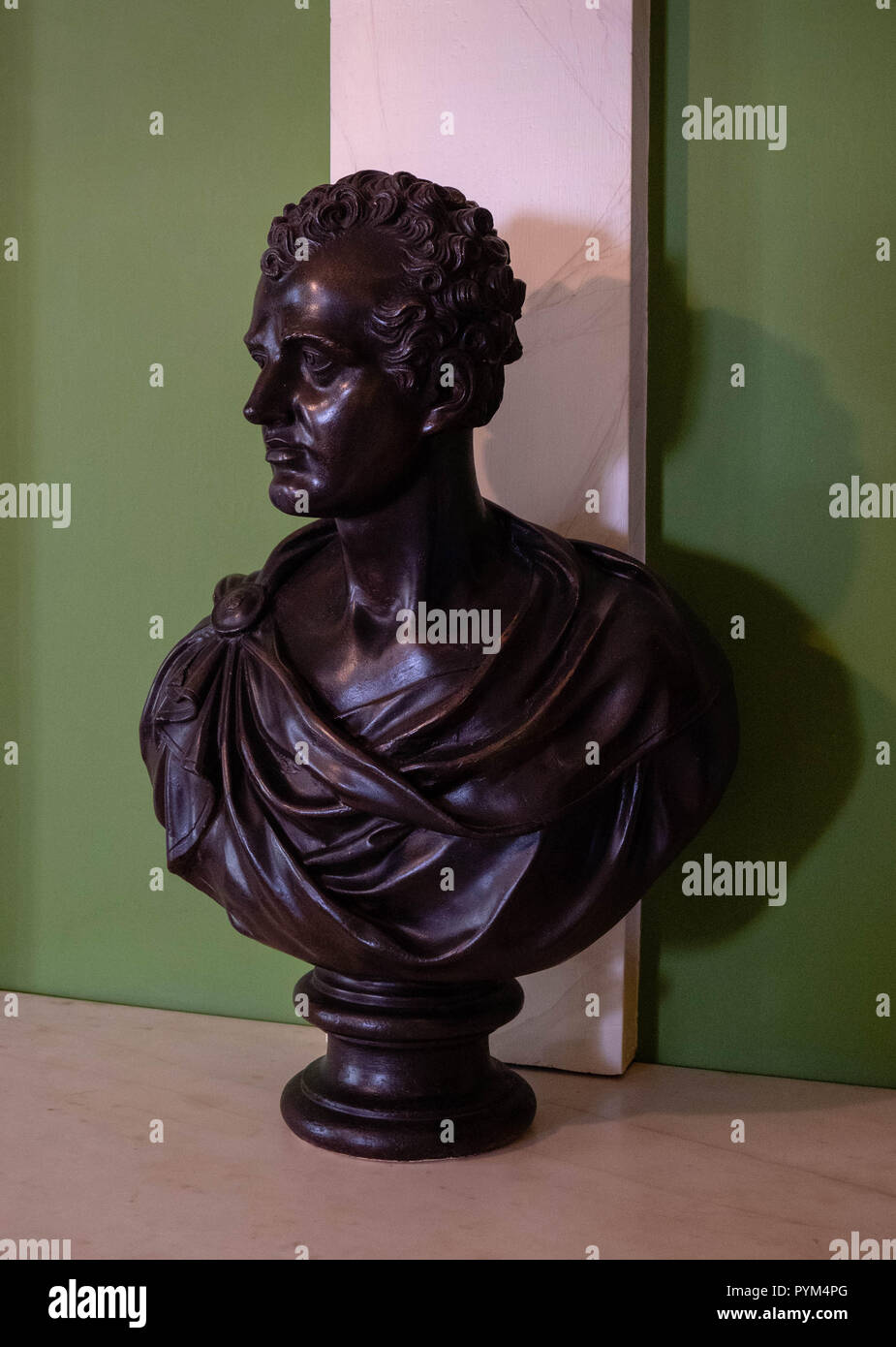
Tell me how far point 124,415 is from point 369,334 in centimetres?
103

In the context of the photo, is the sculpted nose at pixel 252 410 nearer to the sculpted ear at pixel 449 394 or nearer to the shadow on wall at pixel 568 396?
the sculpted ear at pixel 449 394

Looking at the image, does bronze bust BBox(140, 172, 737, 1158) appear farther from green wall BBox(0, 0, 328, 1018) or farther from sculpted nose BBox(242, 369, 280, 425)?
green wall BBox(0, 0, 328, 1018)

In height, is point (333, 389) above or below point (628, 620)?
above

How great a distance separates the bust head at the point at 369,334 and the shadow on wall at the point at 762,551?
0.55 metres

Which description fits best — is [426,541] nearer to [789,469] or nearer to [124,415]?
[789,469]

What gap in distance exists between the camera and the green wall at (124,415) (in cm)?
271

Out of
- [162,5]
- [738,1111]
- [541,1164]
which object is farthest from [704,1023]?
[162,5]

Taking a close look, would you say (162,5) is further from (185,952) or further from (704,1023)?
(704,1023)

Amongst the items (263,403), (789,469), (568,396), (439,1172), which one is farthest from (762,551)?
(439,1172)

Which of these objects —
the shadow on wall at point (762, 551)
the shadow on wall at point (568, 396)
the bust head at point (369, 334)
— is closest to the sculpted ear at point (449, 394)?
the bust head at point (369, 334)

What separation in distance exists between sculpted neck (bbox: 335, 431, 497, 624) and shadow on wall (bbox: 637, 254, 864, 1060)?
0.49 meters

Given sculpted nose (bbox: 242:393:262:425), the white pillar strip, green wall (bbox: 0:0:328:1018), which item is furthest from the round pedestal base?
sculpted nose (bbox: 242:393:262:425)

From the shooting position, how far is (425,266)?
1.90 meters

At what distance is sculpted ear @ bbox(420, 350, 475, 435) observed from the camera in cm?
194
